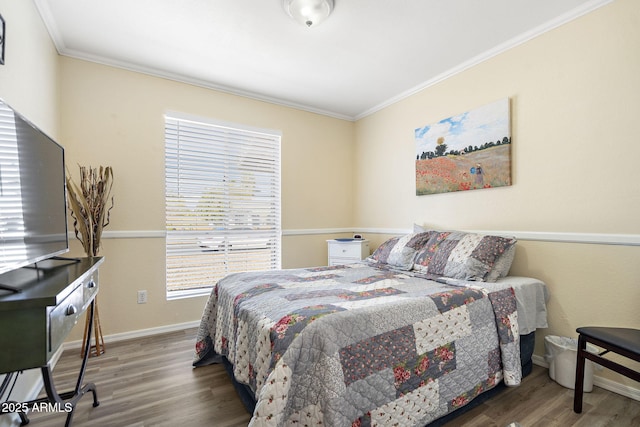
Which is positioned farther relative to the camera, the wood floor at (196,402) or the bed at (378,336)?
the wood floor at (196,402)

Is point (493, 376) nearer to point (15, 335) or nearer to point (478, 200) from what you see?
point (478, 200)

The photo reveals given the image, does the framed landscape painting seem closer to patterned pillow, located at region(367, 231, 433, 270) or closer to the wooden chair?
patterned pillow, located at region(367, 231, 433, 270)

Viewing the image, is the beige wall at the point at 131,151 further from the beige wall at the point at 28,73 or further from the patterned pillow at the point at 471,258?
the patterned pillow at the point at 471,258

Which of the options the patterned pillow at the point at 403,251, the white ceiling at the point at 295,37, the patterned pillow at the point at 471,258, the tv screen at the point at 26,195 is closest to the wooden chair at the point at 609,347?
the patterned pillow at the point at 471,258

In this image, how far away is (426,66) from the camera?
2.82 meters

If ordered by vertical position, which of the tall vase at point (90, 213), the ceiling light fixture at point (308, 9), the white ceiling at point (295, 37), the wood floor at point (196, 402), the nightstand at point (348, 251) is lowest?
the wood floor at point (196, 402)

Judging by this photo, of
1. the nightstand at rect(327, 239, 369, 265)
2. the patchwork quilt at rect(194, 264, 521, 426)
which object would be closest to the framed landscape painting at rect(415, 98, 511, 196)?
the nightstand at rect(327, 239, 369, 265)

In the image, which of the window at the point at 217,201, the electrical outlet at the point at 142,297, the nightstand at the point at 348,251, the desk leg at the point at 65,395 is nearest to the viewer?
the desk leg at the point at 65,395

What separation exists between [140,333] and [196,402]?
140 cm

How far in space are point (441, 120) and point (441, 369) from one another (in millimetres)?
2329

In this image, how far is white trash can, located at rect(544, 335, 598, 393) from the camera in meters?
1.92

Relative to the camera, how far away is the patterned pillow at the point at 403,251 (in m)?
2.61

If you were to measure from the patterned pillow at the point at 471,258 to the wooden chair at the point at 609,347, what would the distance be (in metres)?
0.59

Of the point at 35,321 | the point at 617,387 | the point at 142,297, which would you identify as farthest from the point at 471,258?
the point at 142,297
